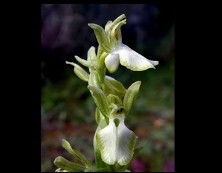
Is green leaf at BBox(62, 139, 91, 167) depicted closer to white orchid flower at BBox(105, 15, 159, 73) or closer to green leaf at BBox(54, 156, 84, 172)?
green leaf at BBox(54, 156, 84, 172)

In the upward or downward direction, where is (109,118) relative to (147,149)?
upward

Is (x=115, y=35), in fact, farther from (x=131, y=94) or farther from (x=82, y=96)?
(x=82, y=96)

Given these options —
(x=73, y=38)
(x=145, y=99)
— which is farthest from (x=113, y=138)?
(x=145, y=99)

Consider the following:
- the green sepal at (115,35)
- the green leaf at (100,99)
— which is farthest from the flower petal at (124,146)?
the green sepal at (115,35)

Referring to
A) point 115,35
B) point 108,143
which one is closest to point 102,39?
point 115,35

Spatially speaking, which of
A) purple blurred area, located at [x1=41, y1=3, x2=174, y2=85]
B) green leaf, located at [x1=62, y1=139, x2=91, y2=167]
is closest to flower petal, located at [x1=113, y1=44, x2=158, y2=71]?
green leaf, located at [x1=62, y1=139, x2=91, y2=167]

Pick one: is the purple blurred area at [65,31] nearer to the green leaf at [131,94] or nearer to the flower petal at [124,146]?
the green leaf at [131,94]

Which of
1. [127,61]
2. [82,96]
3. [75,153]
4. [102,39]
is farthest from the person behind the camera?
[82,96]
